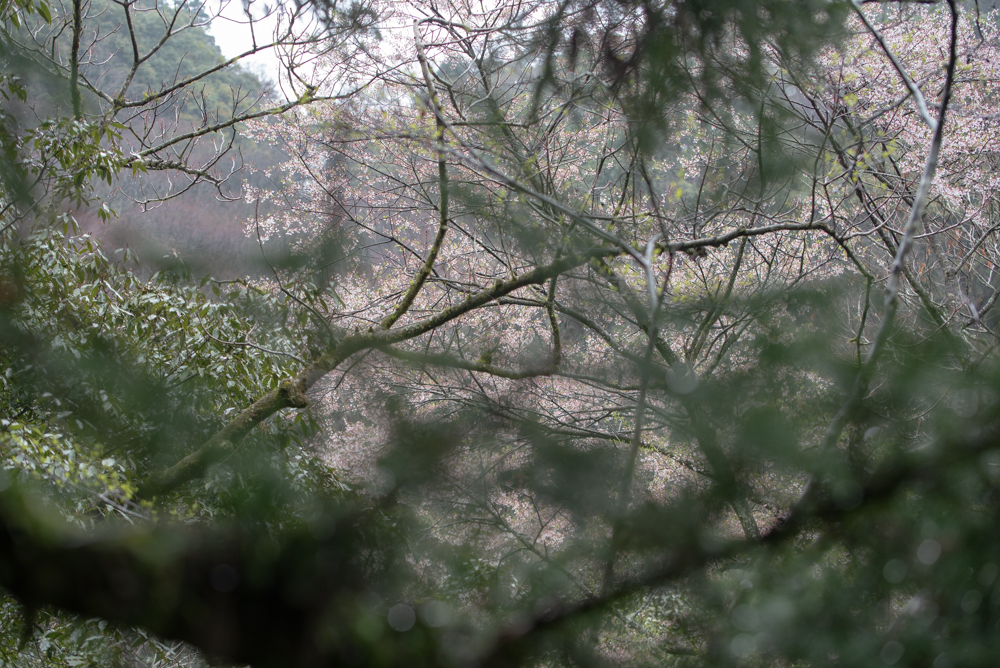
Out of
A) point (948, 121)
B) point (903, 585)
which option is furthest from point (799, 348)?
point (948, 121)

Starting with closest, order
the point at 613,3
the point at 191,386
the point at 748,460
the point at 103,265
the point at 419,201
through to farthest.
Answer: the point at 748,460, the point at 613,3, the point at 191,386, the point at 103,265, the point at 419,201

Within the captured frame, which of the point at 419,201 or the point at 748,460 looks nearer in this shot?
the point at 748,460

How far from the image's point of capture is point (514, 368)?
90 cm

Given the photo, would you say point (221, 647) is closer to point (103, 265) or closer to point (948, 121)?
point (103, 265)

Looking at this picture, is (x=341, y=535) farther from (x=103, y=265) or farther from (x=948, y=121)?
(x=948, y=121)

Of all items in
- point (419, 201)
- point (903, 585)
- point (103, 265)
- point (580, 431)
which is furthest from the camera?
point (419, 201)

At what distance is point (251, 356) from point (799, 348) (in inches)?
51.5

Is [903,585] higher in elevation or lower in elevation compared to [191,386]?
lower

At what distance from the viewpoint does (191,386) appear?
1.10 m

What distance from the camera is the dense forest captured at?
0.54 metres

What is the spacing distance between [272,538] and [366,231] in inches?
40.4

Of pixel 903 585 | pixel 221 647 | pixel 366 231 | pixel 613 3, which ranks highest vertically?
pixel 366 231

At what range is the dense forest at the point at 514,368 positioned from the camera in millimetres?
537

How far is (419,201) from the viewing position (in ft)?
5.50
